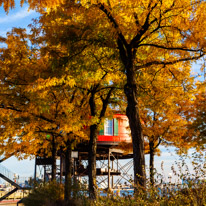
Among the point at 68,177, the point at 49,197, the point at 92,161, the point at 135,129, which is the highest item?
the point at 135,129

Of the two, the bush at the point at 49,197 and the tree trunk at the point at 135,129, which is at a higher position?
the tree trunk at the point at 135,129

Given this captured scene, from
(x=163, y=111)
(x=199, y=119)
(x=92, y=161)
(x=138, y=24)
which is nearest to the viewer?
(x=138, y=24)

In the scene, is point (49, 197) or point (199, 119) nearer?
point (49, 197)

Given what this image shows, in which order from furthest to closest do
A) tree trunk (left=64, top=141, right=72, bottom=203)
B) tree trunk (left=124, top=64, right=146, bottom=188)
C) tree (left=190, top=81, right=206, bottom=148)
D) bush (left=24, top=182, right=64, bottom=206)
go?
tree (left=190, top=81, right=206, bottom=148) → bush (left=24, top=182, right=64, bottom=206) → tree trunk (left=64, top=141, right=72, bottom=203) → tree trunk (left=124, top=64, right=146, bottom=188)

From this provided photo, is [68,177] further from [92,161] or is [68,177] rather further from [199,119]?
[199,119]

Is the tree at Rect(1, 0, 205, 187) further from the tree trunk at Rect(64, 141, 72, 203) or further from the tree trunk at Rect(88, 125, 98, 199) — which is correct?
the tree trunk at Rect(64, 141, 72, 203)

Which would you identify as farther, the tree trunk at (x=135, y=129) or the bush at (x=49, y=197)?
the bush at (x=49, y=197)

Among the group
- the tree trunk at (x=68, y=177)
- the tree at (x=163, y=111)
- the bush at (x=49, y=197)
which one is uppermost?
the tree at (x=163, y=111)

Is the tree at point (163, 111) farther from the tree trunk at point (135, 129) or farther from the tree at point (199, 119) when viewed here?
the tree trunk at point (135, 129)

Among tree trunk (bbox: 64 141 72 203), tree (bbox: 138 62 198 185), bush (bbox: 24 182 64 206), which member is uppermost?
tree (bbox: 138 62 198 185)

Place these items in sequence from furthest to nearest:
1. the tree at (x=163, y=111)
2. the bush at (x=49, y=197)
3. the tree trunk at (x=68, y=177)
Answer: the bush at (x=49, y=197)
the tree trunk at (x=68, y=177)
the tree at (x=163, y=111)

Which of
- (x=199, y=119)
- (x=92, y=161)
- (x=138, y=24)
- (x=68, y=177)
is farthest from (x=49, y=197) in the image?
(x=199, y=119)

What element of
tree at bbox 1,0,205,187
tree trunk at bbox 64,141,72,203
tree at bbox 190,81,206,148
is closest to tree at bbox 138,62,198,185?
tree at bbox 190,81,206,148

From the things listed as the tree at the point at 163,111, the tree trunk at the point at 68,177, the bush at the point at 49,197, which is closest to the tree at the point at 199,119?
the tree at the point at 163,111
